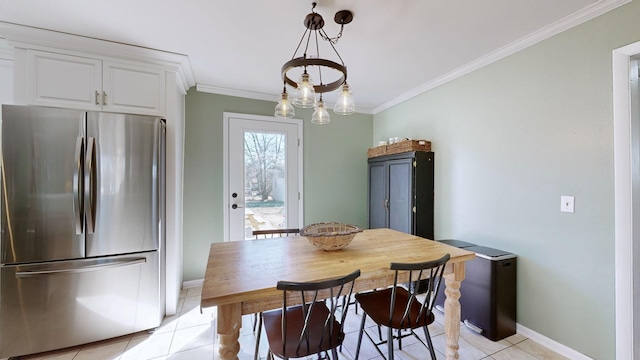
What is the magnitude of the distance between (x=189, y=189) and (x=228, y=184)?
44cm

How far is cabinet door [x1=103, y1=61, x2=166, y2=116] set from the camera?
2.08 metres

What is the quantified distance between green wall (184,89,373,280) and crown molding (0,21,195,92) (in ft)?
2.37

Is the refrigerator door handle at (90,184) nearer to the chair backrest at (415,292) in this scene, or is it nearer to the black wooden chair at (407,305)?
the black wooden chair at (407,305)

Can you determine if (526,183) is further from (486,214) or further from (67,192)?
(67,192)

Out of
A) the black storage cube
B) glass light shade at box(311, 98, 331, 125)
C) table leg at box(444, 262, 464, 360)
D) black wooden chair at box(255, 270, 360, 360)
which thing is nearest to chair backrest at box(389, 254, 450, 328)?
table leg at box(444, 262, 464, 360)

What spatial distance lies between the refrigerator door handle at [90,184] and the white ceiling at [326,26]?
88 centimetres

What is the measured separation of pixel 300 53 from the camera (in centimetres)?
222

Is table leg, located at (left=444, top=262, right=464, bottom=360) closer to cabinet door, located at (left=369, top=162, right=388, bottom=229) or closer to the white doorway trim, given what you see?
the white doorway trim

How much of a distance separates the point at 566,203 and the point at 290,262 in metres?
2.00

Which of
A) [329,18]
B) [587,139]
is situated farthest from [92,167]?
[587,139]

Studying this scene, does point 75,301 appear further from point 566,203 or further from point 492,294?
point 566,203

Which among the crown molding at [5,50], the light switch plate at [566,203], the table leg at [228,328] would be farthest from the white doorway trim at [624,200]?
the crown molding at [5,50]

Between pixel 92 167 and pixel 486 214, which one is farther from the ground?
pixel 92 167

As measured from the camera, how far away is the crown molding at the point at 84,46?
1828mm
